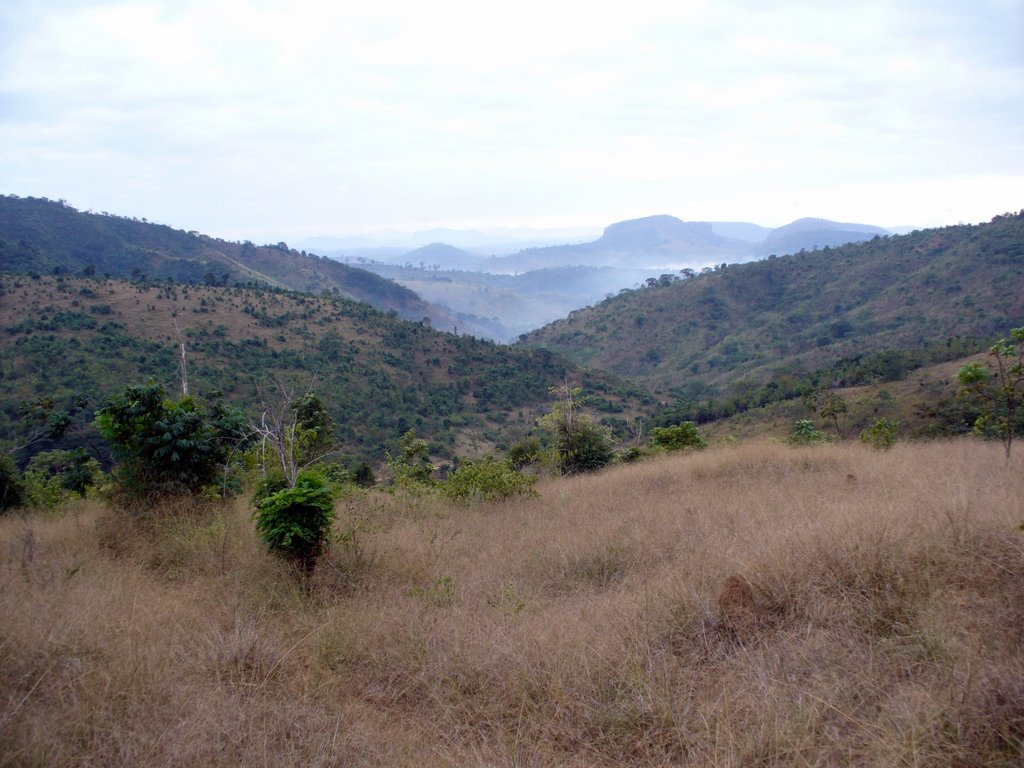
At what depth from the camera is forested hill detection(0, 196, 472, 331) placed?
64.8m

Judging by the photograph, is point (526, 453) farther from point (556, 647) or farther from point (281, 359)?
point (281, 359)

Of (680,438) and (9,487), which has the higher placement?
(9,487)

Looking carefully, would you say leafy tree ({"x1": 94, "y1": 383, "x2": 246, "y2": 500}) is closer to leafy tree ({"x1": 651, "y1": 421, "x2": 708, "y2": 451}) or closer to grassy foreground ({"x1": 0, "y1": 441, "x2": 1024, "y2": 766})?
grassy foreground ({"x1": 0, "y1": 441, "x2": 1024, "y2": 766})

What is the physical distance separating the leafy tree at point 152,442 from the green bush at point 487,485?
11.2 ft

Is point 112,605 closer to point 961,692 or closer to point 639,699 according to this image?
point 639,699

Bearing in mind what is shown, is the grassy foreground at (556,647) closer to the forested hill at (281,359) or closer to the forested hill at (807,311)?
the forested hill at (281,359)

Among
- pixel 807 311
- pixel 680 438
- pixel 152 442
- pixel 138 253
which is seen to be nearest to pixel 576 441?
pixel 680 438

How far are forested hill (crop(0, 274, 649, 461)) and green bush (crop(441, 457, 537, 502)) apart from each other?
63.7 feet

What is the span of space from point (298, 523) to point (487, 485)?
3.95 meters

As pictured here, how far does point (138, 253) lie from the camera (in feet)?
257

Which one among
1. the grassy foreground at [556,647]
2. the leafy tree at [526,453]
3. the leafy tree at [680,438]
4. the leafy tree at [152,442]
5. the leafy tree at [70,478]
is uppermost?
the leafy tree at [152,442]

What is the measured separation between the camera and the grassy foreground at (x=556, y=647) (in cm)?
250

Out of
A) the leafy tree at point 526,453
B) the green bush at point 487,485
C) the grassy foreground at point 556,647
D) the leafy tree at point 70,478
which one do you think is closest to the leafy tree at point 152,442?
the grassy foreground at point 556,647

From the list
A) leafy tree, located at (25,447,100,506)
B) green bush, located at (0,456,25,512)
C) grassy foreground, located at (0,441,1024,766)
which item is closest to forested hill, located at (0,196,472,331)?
leafy tree, located at (25,447,100,506)
